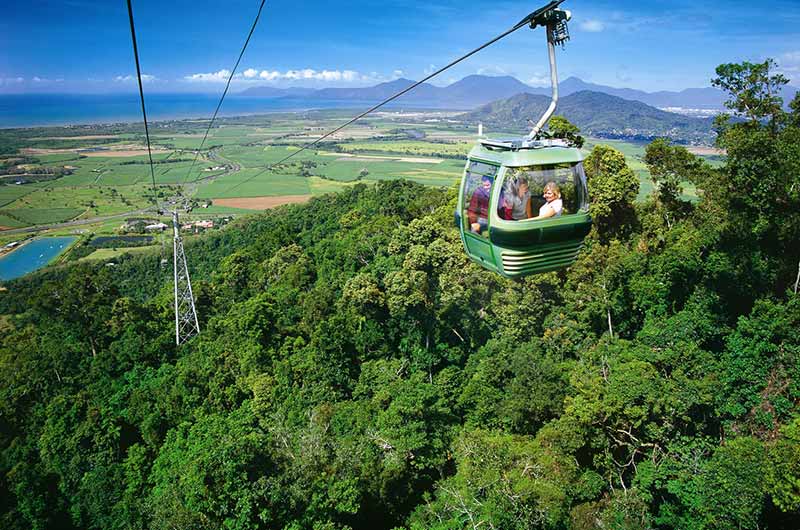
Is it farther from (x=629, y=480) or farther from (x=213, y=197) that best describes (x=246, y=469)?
(x=213, y=197)

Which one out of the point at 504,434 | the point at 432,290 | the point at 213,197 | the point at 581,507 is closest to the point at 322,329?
the point at 432,290

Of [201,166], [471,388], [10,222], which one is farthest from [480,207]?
[10,222]

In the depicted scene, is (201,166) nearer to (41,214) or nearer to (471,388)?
(41,214)

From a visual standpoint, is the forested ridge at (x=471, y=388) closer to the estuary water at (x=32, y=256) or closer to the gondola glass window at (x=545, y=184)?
the gondola glass window at (x=545, y=184)

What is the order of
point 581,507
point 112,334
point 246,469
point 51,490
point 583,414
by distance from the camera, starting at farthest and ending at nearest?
point 112,334 → point 51,490 → point 583,414 → point 581,507 → point 246,469

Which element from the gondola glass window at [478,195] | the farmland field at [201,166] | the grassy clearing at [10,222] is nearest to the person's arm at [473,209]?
the gondola glass window at [478,195]

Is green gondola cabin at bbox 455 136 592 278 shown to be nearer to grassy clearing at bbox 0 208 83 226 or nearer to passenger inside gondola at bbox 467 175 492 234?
passenger inside gondola at bbox 467 175 492 234

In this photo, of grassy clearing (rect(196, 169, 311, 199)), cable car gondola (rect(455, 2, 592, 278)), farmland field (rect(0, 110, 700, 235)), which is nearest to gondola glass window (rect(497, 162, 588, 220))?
cable car gondola (rect(455, 2, 592, 278))

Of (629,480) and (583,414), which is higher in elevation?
(583,414)
